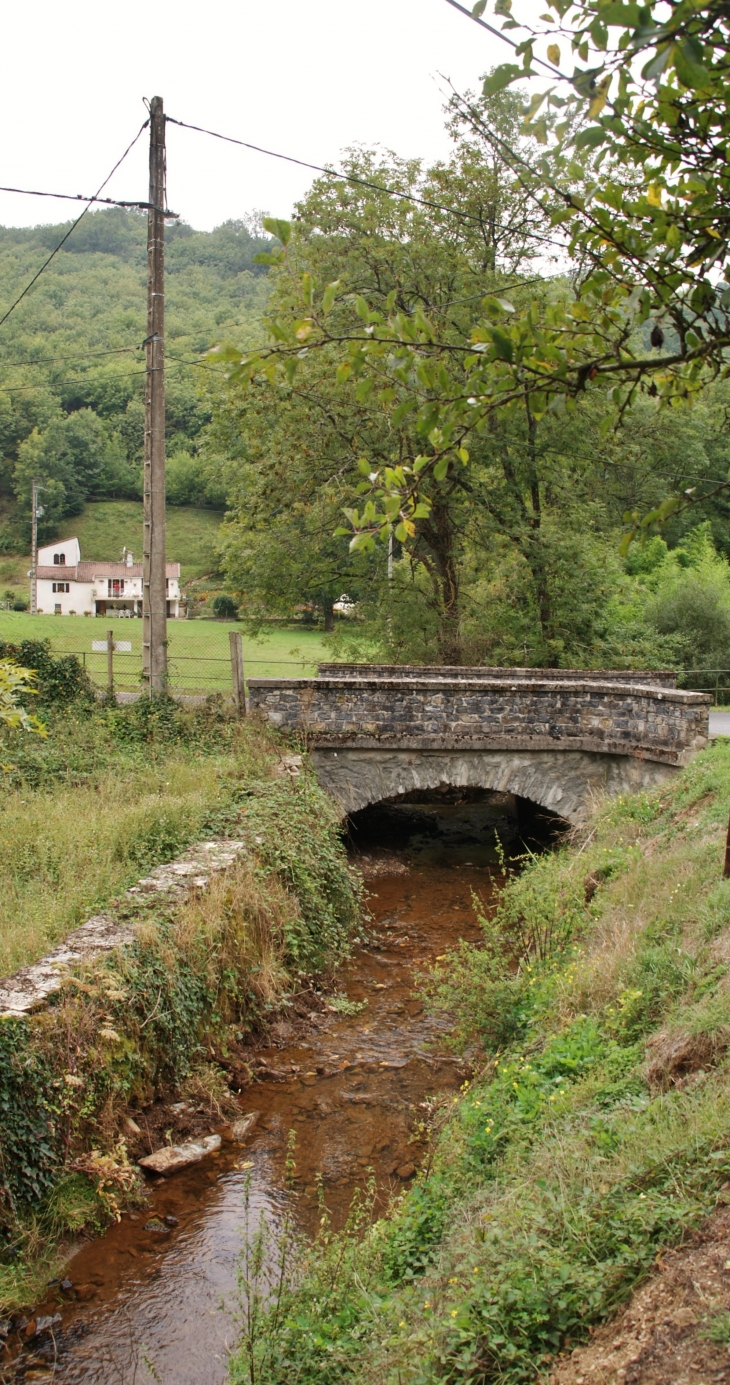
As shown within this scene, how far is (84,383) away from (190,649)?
155 feet

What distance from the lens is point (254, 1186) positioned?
5805 mm

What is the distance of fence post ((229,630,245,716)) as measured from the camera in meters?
13.3

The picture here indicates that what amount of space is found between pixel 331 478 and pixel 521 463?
3.97 metres

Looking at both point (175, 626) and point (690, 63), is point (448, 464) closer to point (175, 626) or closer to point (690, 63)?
point (690, 63)

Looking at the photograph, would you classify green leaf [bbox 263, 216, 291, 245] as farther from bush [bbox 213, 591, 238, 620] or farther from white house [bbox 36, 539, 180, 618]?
white house [bbox 36, 539, 180, 618]

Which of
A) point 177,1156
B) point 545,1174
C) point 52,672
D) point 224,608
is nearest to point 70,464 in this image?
point 224,608

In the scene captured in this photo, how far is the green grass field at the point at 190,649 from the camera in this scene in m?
14.1

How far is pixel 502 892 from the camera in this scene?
9.84 metres

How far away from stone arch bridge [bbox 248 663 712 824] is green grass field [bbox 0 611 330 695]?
5.33 feet

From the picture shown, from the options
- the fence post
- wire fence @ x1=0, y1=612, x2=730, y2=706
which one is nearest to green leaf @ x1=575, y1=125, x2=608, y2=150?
wire fence @ x1=0, y1=612, x2=730, y2=706

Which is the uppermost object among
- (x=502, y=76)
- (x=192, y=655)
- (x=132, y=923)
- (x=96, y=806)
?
(x=502, y=76)

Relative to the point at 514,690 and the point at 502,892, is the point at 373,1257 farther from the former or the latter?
the point at 514,690

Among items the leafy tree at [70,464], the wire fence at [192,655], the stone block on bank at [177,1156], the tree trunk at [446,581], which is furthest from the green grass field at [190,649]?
the leafy tree at [70,464]

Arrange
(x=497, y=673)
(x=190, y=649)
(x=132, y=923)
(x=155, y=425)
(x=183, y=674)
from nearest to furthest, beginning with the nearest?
(x=132, y=923)
(x=155, y=425)
(x=183, y=674)
(x=190, y=649)
(x=497, y=673)
